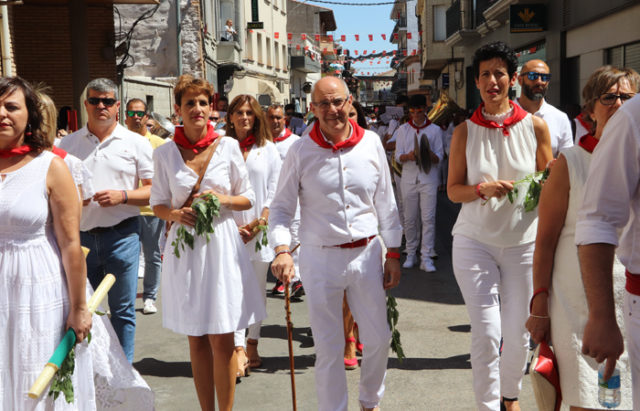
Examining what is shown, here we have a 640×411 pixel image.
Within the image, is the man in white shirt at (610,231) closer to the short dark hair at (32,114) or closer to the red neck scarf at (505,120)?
the red neck scarf at (505,120)

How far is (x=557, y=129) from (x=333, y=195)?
77.1 inches

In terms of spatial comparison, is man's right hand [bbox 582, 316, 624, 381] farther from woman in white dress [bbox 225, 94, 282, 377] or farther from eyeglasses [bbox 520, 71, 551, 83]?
woman in white dress [bbox 225, 94, 282, 377]

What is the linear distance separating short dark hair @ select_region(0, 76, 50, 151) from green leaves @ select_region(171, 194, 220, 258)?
118 cm

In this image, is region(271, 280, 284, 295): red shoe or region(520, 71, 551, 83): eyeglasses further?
region(271, 280, 284, 295): red shoe

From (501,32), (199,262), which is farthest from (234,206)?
(501,32)

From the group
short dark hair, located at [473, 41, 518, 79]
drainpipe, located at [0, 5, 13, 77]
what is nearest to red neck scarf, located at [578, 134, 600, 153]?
short dark hair, located at [473, 41, 518, 79]

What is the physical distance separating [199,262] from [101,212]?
115 cm

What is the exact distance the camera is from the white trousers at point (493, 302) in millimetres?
4570

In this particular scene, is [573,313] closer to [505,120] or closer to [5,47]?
[505,120]

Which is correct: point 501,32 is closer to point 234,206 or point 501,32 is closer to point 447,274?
point 447,274

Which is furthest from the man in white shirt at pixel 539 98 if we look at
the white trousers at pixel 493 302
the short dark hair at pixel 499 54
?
the white trousers at pixel 493 302

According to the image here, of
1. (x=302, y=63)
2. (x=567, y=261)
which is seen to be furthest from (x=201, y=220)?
(x=302, y=63)

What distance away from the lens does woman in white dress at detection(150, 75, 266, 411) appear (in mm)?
4715

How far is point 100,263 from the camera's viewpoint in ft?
18.1
